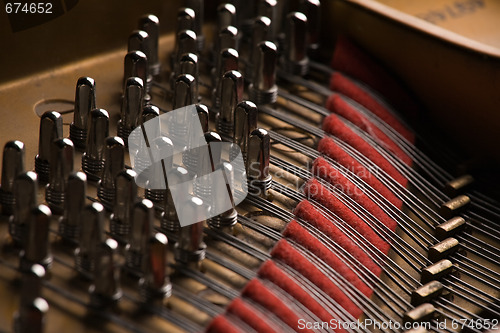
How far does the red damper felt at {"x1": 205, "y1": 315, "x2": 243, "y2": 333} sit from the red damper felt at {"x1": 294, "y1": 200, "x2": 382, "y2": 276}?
30 cm

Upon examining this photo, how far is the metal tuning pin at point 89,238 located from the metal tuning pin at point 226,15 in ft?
2.22

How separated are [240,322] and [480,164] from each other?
0.74 meters

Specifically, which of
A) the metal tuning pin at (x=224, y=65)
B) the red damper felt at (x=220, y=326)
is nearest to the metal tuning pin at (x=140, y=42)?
the metal tuning pin at (x=224, y=65)

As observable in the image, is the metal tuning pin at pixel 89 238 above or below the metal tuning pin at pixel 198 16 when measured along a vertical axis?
below

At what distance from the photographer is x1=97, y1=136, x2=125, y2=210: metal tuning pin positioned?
1293 mm

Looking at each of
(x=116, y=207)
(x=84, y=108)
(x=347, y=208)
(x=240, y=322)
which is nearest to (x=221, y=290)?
(x=240, y=322)

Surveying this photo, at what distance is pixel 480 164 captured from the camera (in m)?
1.64

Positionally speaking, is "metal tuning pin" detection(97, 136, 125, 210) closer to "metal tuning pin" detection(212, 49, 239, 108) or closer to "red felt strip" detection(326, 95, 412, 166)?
"metal tuning pin" detection(212, 49, 239, 108)

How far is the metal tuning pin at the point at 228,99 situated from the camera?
148 cm

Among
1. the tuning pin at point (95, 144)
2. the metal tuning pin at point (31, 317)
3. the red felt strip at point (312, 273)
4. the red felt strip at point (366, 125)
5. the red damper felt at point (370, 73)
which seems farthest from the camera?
the red damper felt at point (370, 73)

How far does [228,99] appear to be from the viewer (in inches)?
58.8

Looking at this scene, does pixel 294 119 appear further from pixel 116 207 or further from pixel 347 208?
pixel 116 207

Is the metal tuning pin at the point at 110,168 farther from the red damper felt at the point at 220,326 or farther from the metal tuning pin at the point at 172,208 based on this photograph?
the red damper felt at the point at 220,326

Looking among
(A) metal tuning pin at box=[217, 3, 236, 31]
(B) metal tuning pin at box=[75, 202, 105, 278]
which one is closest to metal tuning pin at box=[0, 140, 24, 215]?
(B) metal tuning pin at box=[75, 202, 105, 278]
